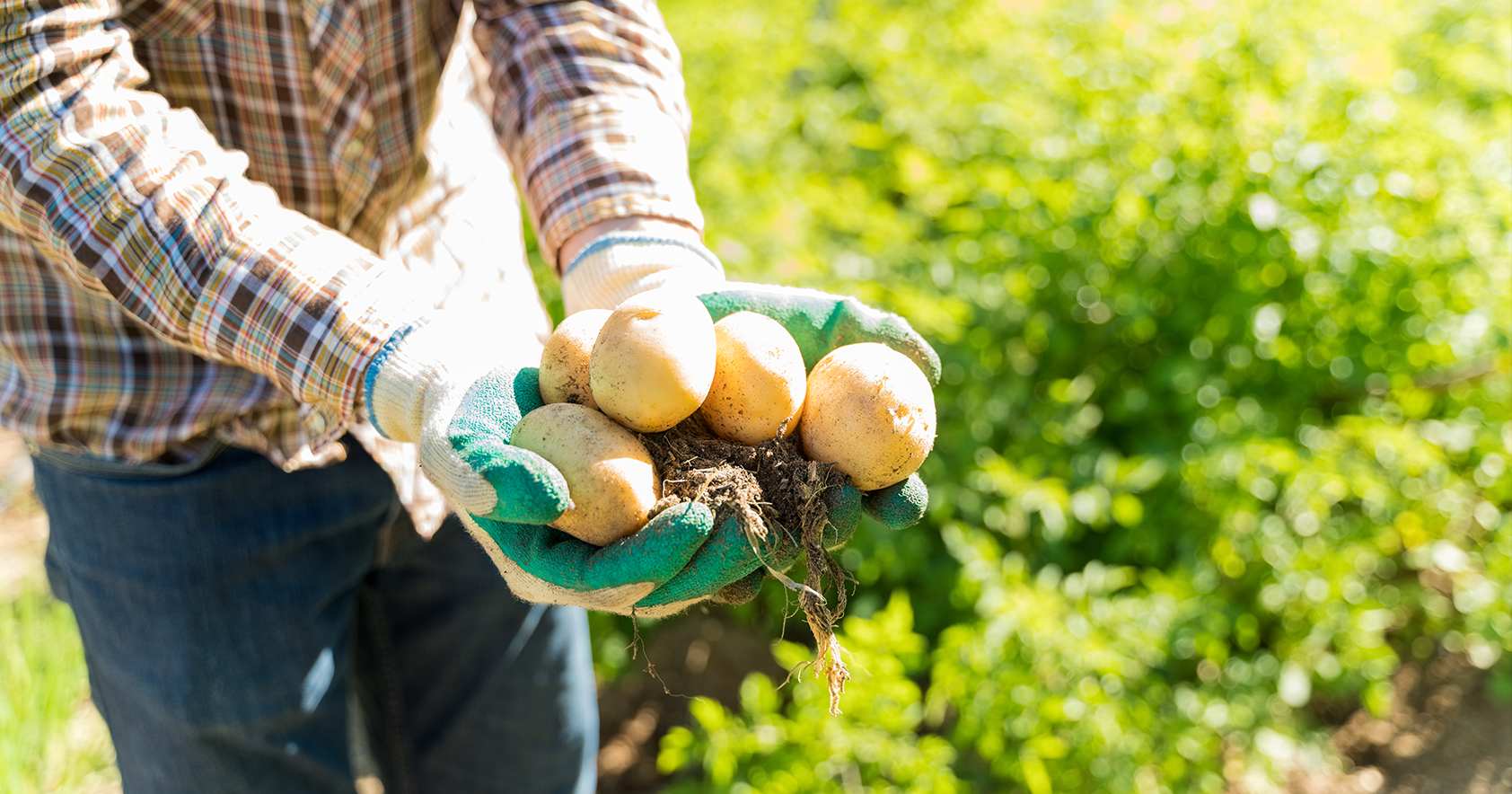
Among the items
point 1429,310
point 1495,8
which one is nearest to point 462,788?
point 1429,310

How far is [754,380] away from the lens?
4.21 feet

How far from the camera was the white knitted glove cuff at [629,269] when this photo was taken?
1.42m

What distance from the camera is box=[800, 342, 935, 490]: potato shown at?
1234 mm

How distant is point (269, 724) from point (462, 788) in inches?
18.9

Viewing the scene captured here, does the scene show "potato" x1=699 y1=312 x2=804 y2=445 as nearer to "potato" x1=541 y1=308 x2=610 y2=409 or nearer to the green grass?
"potato" x1=541 y1=308 x2=610 y2=409

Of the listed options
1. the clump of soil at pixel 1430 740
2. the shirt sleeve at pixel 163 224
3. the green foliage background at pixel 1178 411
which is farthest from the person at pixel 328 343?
the clump of soil at pixel 1430 740

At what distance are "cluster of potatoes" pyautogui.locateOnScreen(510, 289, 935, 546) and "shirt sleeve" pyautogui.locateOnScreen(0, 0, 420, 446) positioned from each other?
239 millimetres

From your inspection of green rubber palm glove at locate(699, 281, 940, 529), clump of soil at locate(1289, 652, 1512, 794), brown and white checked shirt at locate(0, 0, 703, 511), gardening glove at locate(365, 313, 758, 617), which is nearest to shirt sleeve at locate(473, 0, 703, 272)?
brown and white checked shirt at locate(0, 0, 703, 511)

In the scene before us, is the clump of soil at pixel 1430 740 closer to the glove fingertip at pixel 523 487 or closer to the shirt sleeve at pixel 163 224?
the glove fingertip at pixel 523 487

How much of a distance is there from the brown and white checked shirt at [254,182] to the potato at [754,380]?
286 millimetres

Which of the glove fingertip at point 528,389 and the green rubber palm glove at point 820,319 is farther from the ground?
the green rubber palm glove at point 820,319

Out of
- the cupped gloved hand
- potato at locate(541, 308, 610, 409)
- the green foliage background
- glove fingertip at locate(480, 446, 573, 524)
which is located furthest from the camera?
the green foliage background

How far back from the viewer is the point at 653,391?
3.99ft

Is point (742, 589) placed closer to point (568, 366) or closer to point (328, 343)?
point (568, 366)
